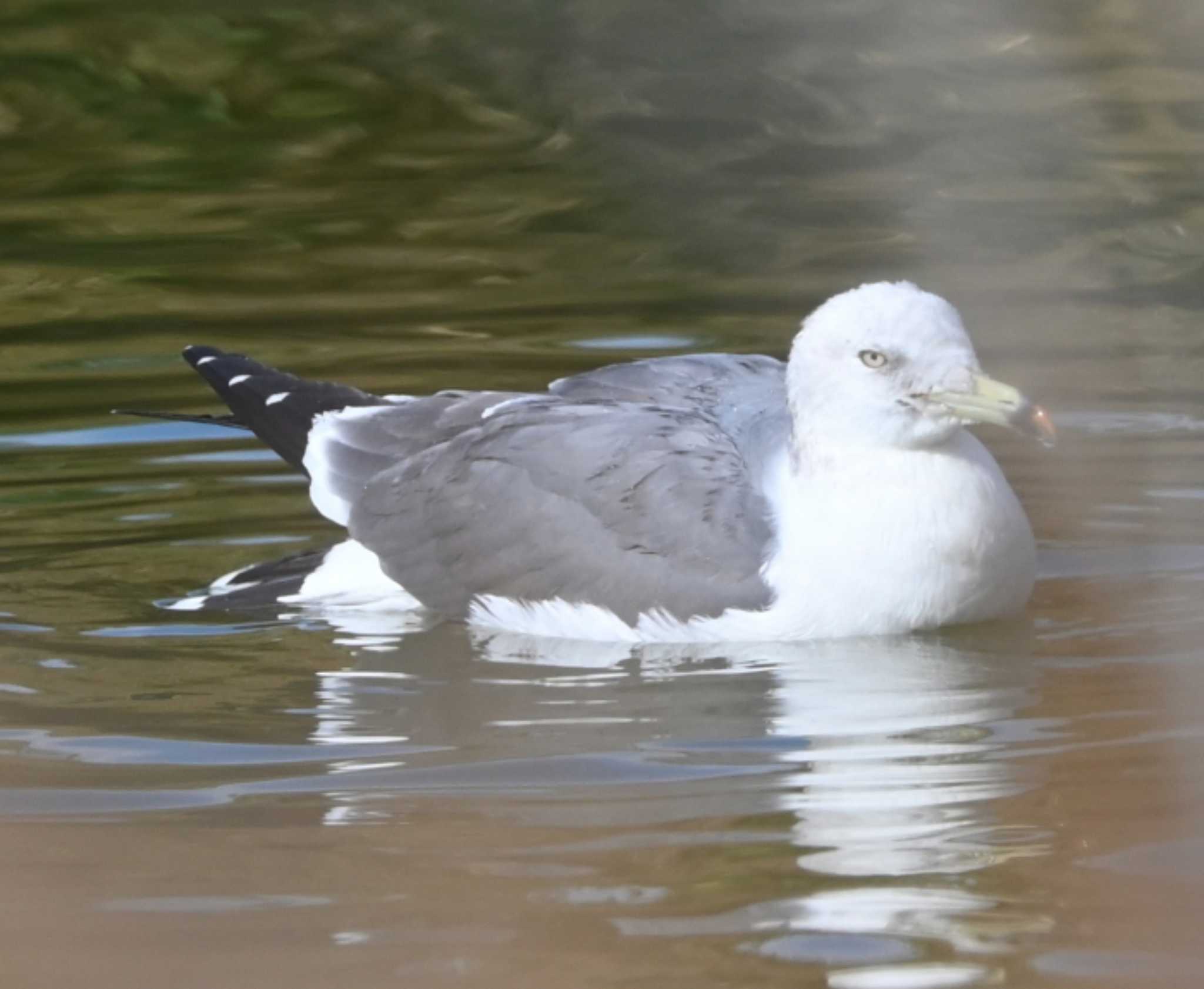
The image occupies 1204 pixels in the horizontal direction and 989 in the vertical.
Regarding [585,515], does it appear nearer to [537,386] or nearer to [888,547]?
[888,547]

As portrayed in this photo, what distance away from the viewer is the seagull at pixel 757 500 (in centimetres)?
584

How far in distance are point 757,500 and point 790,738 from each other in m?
0.94

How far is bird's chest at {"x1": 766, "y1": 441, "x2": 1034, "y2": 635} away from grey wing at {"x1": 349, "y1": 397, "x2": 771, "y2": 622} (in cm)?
10

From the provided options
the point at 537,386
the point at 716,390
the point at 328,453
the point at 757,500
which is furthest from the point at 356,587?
the point at 537,386

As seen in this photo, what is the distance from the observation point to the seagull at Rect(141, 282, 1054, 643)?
5836mm

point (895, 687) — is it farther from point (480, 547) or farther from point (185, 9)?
point (185, 9)

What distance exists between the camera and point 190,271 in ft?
32.3

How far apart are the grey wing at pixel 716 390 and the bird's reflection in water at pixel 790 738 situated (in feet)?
1.89

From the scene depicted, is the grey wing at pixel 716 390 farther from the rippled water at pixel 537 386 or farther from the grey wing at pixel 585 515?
the rippled water at pixel 537 386

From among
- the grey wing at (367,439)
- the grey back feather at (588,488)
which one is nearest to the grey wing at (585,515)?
the grey back feather at (588,488)

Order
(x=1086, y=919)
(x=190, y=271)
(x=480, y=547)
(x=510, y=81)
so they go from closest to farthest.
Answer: (x=1086, y=919) < (x=480, y=547) < (x=190, y=271) < (x=510, y=81)

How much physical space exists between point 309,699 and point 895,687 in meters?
1.32

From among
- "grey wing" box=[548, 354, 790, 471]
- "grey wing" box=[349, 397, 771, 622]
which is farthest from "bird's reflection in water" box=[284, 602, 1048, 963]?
"grey wing" box=[548, 354, 790, 471]

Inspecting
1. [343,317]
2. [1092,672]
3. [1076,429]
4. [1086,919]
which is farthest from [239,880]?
[343,317]
